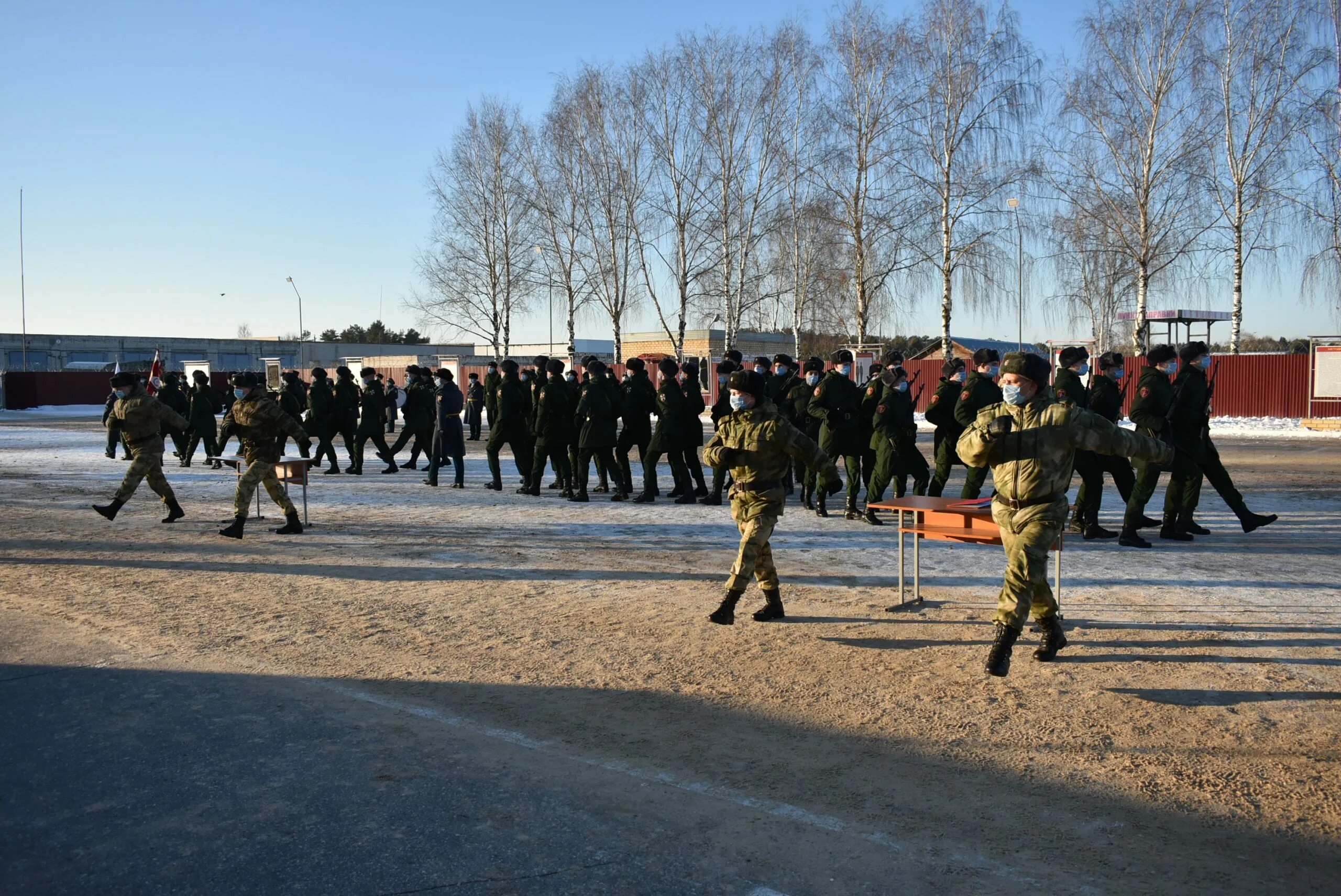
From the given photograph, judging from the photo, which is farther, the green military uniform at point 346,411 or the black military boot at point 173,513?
the green military uniform at point 346,411

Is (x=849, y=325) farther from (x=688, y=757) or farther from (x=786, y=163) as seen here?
(x=688, y=757)

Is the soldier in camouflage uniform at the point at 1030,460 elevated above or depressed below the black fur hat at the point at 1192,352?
below

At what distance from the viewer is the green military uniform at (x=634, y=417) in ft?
45.6

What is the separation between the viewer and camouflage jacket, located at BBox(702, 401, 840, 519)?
704 centimetres

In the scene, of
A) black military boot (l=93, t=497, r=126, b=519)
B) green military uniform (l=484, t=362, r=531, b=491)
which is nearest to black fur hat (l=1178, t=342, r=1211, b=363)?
green military uniform (l=484, t=362, r=531, b=491)

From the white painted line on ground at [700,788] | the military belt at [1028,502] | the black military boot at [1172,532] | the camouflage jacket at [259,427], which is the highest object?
the camouflage jacket at [259,427]

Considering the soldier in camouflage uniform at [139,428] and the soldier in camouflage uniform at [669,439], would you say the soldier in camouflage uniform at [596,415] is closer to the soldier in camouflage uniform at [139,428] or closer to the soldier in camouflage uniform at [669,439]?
the soldier in camouflage uniform at [669,439]

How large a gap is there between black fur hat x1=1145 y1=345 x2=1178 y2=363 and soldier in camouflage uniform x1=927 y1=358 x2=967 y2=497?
1.84 meters

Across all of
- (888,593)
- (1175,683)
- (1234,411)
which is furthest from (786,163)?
(1175,683)

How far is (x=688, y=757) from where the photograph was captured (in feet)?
15.7

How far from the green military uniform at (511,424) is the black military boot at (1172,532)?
27.1 feet

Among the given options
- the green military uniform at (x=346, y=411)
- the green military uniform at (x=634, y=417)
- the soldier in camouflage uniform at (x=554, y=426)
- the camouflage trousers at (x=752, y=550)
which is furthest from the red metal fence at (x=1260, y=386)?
the camouflage trousers at (x=752, y=550)

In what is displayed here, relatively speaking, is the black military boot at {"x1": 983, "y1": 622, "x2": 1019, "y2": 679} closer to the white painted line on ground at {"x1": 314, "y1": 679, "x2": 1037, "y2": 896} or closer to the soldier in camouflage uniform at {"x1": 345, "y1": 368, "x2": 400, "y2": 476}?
the white painted line on ground at {"x1": 314, "y1": 679, "x2": 1037, "y2": 896}

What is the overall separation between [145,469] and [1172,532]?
10794 millimetres
